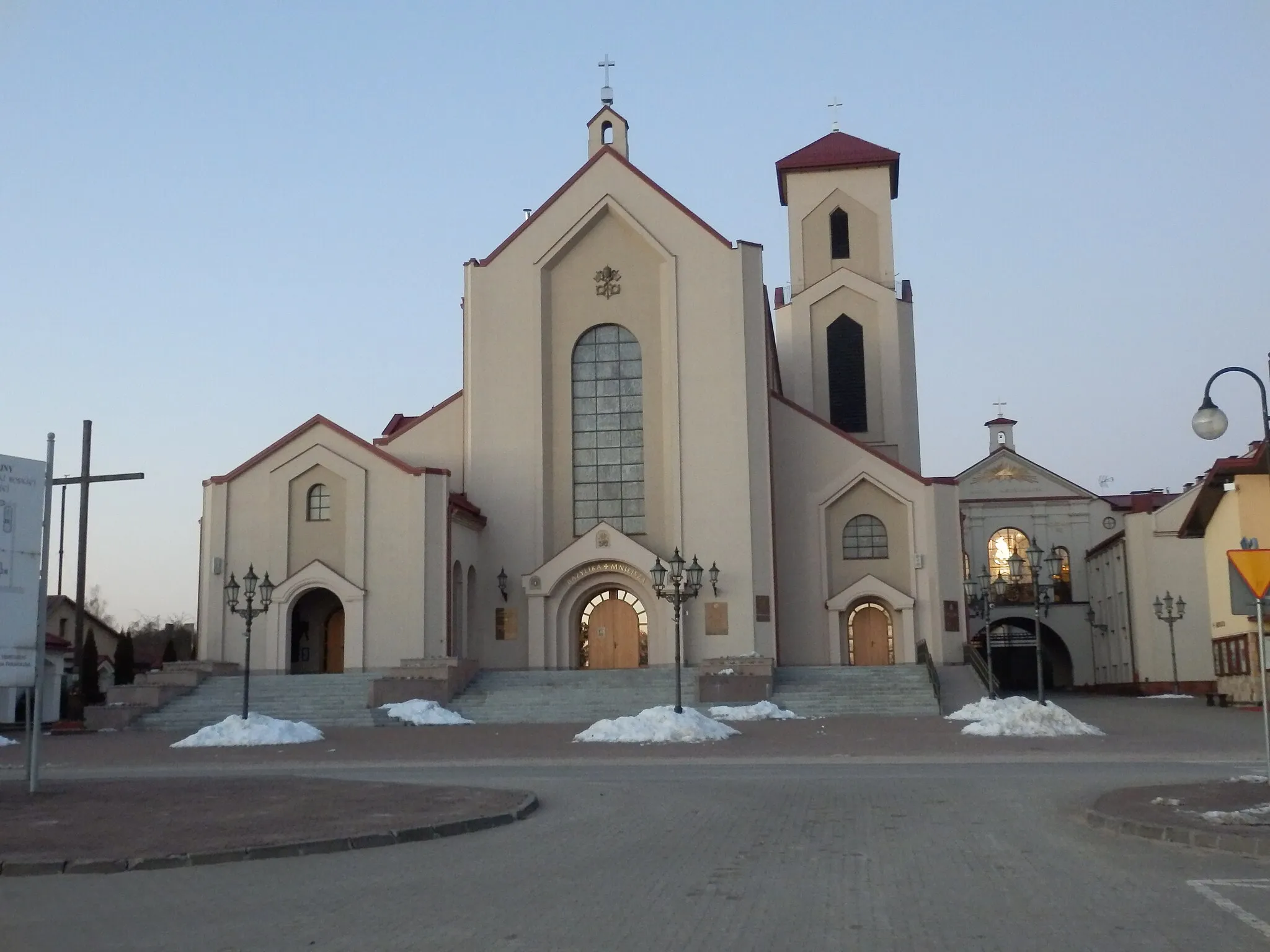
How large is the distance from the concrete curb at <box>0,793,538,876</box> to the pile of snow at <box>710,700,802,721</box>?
59.9 feet

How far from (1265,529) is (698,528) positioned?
587 inches

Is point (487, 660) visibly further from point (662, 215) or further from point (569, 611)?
point (662, 215)

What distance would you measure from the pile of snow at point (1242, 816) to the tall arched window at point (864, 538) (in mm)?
29351

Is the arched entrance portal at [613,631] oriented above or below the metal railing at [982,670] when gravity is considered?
above

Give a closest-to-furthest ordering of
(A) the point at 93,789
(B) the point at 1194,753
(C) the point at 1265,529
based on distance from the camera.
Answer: (A) the point at 93,789 < (B) the point at 1194,753 < (C) the point at 1265,529

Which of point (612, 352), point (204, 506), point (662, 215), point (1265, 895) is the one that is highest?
point (662, 215)

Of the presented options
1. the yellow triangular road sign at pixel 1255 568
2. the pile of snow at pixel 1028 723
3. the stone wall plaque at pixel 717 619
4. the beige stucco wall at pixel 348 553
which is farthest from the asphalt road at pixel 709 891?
the stone wall plaque at pixel 717 619

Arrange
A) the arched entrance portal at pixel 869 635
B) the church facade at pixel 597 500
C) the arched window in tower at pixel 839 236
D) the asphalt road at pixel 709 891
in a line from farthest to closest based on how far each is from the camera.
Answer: the arched window in tower at pixel 839 236
the arched entrance portal at pixel 869 635
the church facade at pixel 597 500
the asphalt road at pixel 709 891

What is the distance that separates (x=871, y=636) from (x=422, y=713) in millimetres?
15672

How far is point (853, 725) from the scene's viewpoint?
27703mm

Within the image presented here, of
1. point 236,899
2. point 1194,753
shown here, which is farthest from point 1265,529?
point 236,899

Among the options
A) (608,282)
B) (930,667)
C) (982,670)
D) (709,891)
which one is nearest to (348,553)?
(608,282)

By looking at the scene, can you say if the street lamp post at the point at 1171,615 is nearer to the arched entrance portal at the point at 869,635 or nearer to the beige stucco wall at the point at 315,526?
the arched entrance portal at the point at 869,635

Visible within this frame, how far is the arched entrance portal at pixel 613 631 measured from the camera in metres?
40.1
